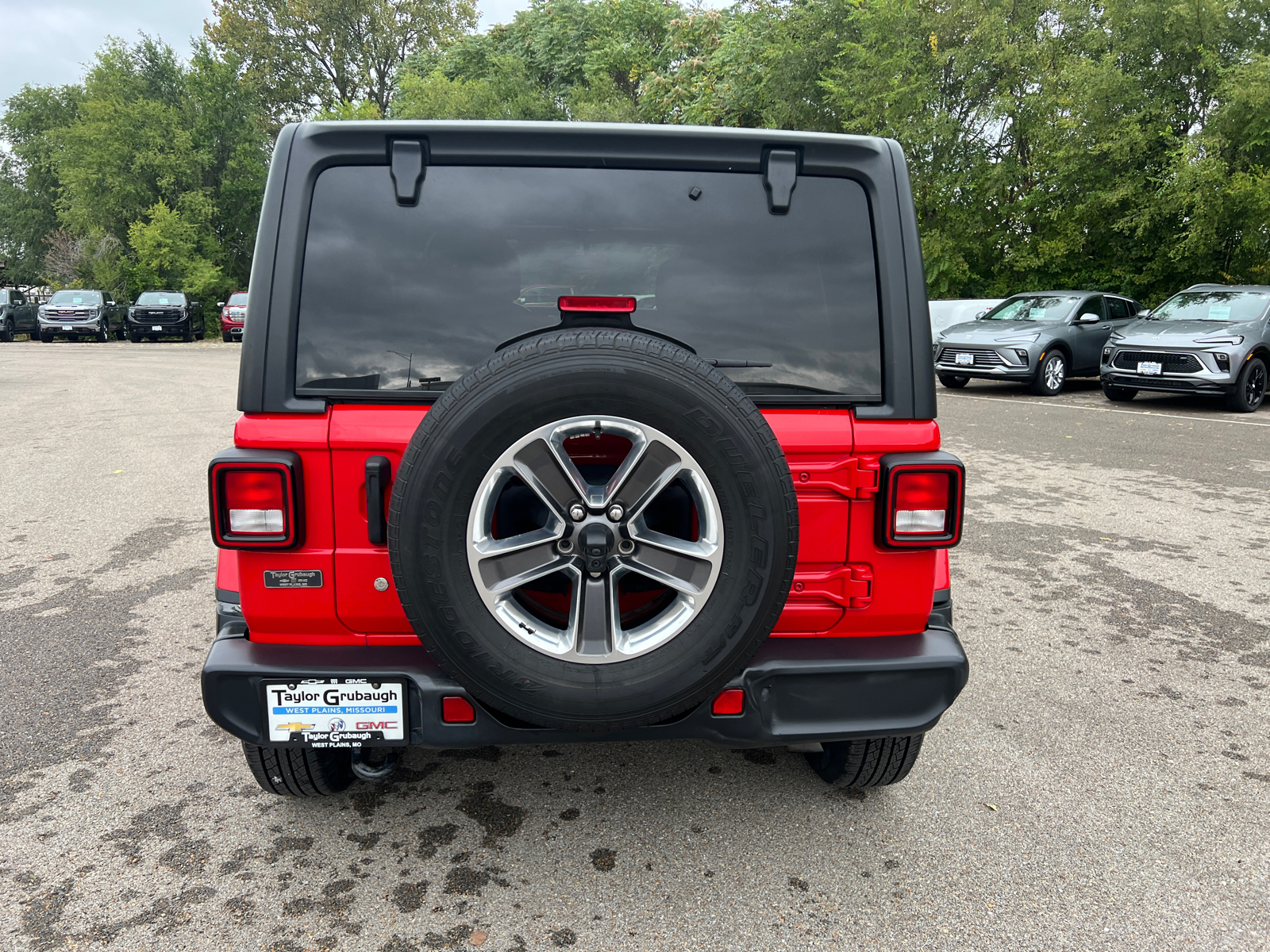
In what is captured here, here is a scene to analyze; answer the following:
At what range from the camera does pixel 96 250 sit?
37.9 meters

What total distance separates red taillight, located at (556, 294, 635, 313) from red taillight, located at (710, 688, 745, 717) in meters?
1.00

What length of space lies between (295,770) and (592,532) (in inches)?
50.7

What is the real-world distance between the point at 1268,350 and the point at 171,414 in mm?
15013

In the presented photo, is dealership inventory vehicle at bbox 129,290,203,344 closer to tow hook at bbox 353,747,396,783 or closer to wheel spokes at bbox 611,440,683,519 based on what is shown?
tow hook at bbox 353,747,396,783

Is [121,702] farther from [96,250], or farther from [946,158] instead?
[96,250]

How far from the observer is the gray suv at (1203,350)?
12.4m

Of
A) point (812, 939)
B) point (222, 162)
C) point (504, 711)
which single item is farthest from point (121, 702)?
point (222, 162)

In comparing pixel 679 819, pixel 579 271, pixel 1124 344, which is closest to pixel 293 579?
pixel 579 271

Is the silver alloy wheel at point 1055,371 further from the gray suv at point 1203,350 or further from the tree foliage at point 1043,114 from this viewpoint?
the tree foliage at point 1043,114

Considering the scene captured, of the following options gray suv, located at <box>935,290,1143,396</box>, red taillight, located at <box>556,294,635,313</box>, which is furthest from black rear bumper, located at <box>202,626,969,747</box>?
gray suv, located at <box>935,290,1143,396</box>

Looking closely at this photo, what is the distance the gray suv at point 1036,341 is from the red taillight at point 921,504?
13507 mm

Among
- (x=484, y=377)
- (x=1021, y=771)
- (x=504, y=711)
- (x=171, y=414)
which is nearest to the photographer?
(x=484, y=377)

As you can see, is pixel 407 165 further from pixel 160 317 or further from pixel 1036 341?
pixel 160 317

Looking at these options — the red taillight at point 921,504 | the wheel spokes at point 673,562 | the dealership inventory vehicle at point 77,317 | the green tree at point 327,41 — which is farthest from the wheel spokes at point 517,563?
the green tree at point 327,41
